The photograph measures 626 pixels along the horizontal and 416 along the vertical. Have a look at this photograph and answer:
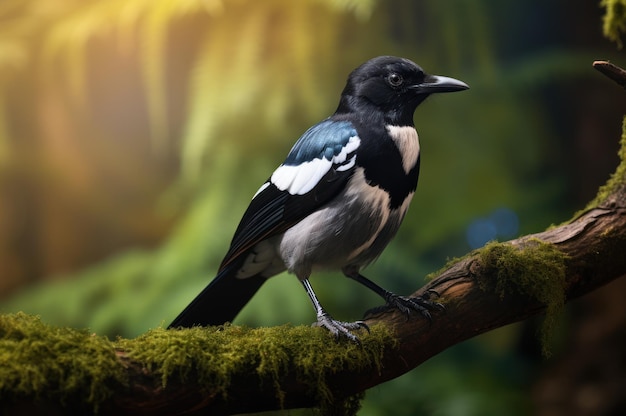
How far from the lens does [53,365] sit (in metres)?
1.43

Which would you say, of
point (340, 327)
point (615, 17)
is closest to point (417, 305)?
point (340, 327)

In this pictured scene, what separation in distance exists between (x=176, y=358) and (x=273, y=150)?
6.33 feet

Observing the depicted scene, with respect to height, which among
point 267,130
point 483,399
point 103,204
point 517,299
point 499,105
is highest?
point 103,204

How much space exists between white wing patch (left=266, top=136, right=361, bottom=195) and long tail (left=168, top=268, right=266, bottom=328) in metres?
0.37

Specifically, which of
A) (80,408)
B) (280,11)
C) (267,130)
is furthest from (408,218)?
(80,408)

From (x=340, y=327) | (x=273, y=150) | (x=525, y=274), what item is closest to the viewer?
(x=340, y=327)

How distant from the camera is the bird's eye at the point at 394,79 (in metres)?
2.13

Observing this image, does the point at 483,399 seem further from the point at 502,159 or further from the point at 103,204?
the point at 103,204

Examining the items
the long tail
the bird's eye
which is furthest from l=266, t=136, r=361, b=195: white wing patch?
the long tail

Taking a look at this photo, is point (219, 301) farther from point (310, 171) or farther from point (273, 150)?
point (273, 150)

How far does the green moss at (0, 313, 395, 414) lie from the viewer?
4.67 ft

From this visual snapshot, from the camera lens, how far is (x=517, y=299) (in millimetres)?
1979

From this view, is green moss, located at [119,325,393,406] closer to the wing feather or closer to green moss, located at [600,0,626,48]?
the wing feather

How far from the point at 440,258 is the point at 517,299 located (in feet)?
5.86
